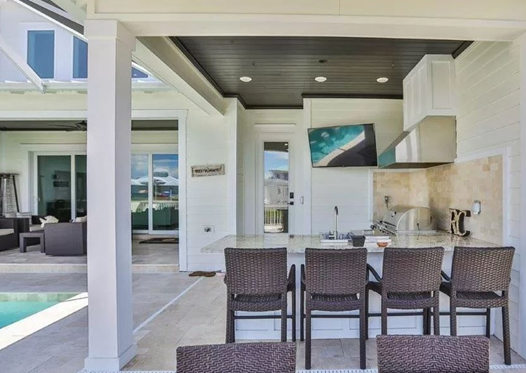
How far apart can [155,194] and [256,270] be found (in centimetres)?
726

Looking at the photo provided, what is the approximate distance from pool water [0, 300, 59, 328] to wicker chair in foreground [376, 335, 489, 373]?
13.7 feet

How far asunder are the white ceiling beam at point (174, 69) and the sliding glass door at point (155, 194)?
14.0ft

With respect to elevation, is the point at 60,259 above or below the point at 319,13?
below

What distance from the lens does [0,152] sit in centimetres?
872

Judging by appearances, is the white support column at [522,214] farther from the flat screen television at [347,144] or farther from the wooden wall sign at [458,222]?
the flat screen television at [347,144]

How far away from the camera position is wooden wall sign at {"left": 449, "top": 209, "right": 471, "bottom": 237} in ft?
11.6

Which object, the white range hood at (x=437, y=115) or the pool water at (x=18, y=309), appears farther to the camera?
the pool water at (x=18, y=309)

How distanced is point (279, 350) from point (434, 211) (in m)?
3.91

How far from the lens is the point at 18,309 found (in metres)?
4.23

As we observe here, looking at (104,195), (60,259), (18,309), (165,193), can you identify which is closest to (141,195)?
(165,193)

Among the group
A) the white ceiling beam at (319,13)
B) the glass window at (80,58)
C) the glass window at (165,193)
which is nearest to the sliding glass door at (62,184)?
the glass window at (165,193)

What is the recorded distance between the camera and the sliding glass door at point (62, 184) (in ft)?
29.5

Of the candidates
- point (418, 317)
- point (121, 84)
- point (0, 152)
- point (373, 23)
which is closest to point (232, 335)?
point (418, 317)

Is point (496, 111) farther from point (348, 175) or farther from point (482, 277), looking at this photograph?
point (348, 175)
